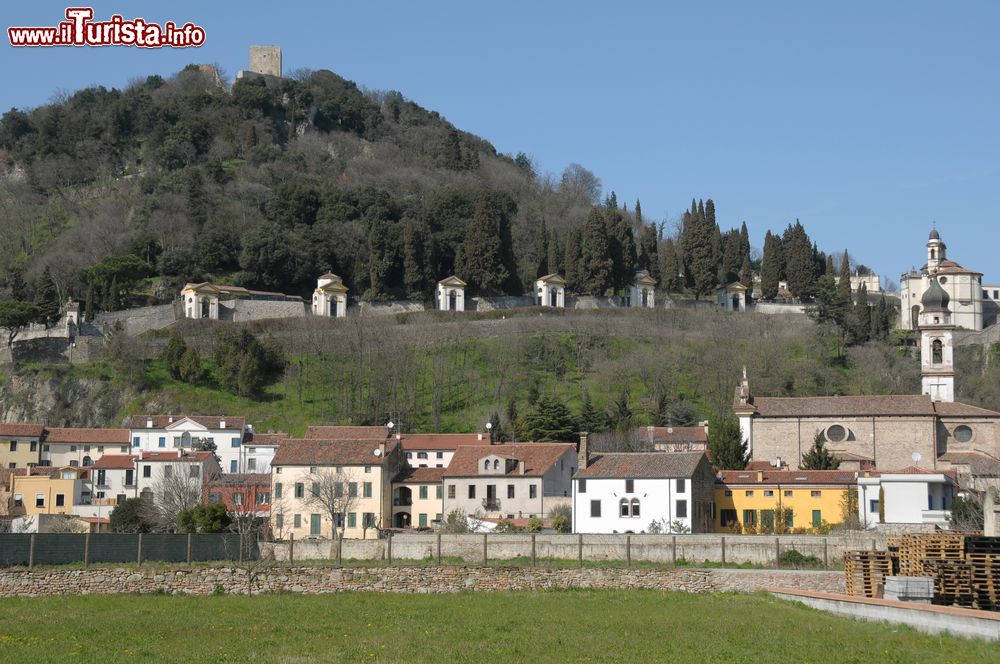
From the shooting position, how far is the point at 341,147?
5118 inches

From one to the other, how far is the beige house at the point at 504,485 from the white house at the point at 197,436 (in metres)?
16.4

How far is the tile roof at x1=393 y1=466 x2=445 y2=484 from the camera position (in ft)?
174

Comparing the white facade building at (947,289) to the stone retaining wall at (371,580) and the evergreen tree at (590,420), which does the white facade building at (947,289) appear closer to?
the evergreen tree at (590,420)

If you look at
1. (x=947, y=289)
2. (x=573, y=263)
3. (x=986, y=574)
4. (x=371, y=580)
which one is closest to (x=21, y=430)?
(x=371, y=580)

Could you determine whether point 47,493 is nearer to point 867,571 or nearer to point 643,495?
point 643,495

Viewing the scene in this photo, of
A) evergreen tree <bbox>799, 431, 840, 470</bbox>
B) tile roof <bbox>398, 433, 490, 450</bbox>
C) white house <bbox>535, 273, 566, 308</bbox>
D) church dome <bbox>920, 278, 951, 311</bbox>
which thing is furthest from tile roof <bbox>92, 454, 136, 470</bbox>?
church dome <bbox>920, 278, 951, 311</bbox>

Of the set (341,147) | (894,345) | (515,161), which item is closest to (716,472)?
(894,345)

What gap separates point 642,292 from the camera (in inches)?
3752

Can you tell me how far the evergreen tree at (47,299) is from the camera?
84688 millimetres

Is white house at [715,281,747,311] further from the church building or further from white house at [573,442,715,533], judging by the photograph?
white house at [573,442,715,533]

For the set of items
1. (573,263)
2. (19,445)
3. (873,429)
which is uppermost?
(573,263)

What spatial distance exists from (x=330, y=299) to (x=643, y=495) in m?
46.8

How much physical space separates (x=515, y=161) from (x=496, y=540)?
378ft

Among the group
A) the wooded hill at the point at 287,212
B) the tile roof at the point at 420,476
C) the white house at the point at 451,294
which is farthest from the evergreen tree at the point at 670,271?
the tile roof at the point at 420,476
